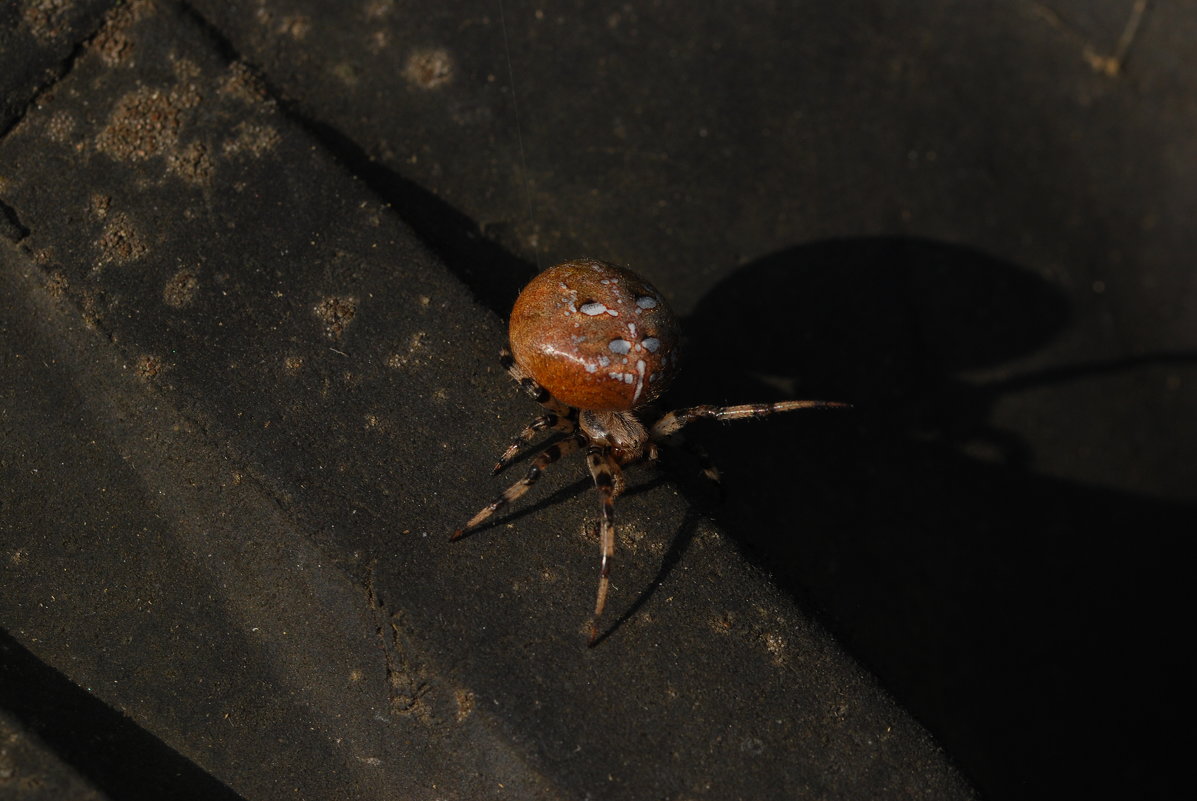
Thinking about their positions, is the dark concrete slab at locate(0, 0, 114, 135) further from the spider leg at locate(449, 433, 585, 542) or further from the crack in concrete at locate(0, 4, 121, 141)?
the spider leg at locate(449, 433, 585, 542)

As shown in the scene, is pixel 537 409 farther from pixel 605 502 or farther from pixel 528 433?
pixel 605 502

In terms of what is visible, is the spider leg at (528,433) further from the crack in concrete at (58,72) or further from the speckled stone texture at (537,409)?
the crack in concrete at (58,72)

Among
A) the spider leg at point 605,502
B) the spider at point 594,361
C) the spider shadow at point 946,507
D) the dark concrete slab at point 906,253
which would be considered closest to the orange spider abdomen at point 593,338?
the spider at point 594,361

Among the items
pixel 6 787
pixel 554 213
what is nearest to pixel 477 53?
pixel 554 213

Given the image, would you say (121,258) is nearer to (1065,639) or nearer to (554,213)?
(554,213)

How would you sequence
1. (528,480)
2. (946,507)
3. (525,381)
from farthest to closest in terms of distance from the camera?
(946,507), (525,381), (528,480)

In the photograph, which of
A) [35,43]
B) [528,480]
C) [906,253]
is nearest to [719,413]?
[528,480]

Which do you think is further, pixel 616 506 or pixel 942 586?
pixel 942 586
